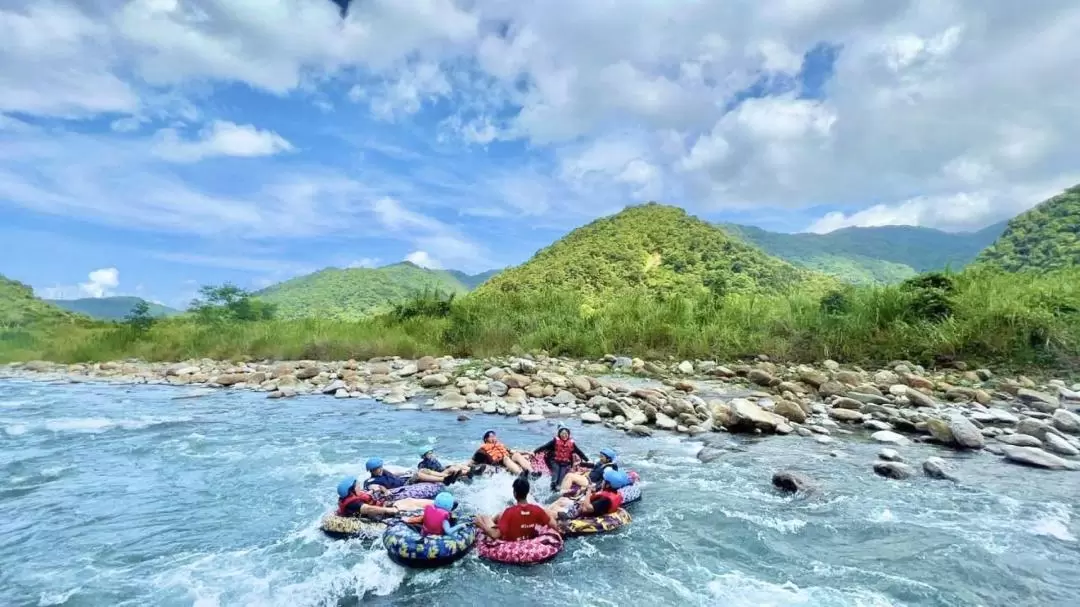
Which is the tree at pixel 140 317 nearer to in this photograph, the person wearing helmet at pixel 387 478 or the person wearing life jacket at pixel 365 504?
the person wearing helmet at pixel 387 478

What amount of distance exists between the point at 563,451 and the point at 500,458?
99cm

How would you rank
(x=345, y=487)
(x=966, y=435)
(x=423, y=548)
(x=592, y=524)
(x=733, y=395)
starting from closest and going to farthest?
(x=423, y=548)
(x=592, y=524)
(x=345, y=487)
(x=966, y=435)
(x=733, y=395)

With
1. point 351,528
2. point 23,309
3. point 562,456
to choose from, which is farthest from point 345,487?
point 23,309

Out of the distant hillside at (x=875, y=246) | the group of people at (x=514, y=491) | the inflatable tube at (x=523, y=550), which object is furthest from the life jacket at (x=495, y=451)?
the distant hillside at (x=875, y=246)

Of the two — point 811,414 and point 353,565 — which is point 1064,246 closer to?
point 811,414

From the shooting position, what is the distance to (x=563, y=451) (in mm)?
9141

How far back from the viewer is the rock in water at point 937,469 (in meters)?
8.34

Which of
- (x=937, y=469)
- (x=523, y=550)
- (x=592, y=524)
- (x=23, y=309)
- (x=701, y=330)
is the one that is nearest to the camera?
(x=523, y=550)

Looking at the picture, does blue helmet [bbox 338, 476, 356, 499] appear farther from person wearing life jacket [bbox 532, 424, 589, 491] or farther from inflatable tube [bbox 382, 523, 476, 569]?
person wearing life jacket [bbox 532, 424, 589, 491]

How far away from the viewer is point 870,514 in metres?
7.22

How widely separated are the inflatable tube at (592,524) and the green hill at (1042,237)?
1366 inches

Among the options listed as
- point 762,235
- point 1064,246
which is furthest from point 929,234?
point 1064,246

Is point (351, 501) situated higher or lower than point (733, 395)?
lower

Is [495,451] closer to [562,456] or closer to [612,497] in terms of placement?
[562,456]
